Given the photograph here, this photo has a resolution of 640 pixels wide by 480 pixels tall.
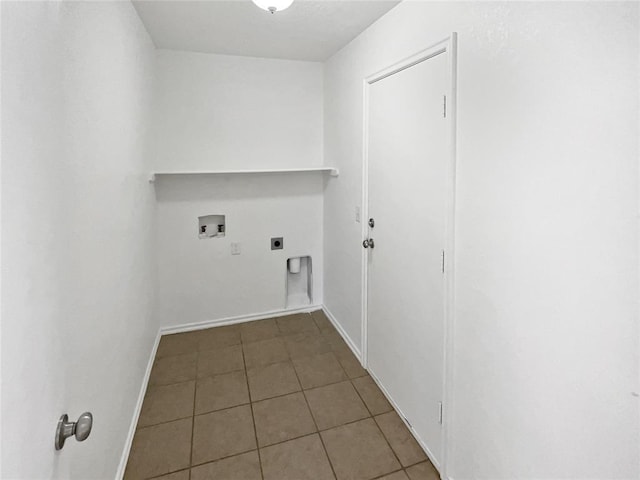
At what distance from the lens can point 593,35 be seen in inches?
41.0

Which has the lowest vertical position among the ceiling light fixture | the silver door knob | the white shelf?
the silver door knob

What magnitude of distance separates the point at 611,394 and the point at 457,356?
0.70m

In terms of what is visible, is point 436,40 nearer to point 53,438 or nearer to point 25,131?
point 25,131

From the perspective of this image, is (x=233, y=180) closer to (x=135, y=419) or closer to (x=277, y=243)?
(x=277, y=243)

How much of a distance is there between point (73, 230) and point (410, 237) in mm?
1576

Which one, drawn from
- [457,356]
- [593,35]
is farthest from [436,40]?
[457,356]

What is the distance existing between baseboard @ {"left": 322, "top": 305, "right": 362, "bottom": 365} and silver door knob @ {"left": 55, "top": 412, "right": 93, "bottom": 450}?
7.50ft

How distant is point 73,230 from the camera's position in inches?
49.8

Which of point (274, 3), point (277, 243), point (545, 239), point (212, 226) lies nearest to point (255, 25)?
point (274, 3)

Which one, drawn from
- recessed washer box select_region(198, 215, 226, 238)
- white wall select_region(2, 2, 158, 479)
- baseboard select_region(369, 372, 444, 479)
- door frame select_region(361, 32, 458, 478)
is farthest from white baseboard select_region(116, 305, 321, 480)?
door frame select_region(361, 32, 458, 478)

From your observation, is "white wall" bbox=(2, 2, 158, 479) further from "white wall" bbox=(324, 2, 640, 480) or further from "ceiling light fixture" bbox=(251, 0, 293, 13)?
"white wall" bbox=(324, 2, 640, 480)

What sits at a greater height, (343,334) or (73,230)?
(73,230)

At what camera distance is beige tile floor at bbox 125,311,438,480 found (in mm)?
1896

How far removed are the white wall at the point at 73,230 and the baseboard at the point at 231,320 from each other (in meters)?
0.50
